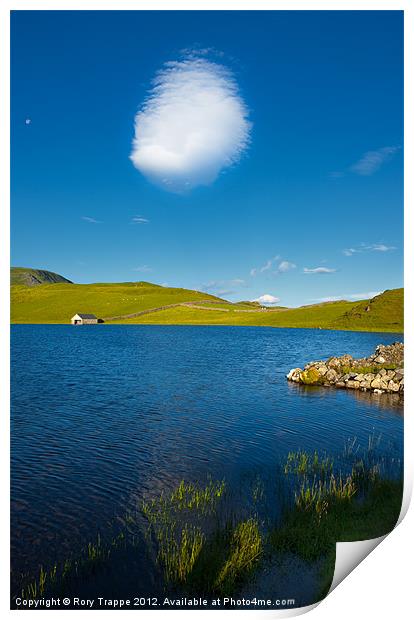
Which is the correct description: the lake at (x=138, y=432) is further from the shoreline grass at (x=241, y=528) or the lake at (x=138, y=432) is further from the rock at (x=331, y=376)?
the rock at (x=331, y=376)

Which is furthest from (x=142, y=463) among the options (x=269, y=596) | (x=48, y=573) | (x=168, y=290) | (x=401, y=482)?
(x=168, y=290)

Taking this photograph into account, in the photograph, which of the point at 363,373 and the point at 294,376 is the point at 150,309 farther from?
the point at 363,373

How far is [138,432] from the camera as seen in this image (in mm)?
16516

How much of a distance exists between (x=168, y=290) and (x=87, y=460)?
144 metres

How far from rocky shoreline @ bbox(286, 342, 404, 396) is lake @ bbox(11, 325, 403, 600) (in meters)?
1.27

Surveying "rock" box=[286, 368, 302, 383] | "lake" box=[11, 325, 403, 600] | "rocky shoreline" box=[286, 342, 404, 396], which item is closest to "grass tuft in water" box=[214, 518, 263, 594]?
"lake" box=[11, 325, 403, 600]

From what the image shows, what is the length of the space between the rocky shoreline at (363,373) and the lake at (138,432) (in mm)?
1269

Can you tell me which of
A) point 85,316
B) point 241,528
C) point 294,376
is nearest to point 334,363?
point 294,376

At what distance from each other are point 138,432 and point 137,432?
0.04 metres

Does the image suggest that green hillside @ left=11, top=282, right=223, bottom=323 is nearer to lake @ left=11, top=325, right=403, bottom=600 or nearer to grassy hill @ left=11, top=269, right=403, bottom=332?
grassy hill @ left=11, top=269, right=403, bottom=332

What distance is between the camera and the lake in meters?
10.3

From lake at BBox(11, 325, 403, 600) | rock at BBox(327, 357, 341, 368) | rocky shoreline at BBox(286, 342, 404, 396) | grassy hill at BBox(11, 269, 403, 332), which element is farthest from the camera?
grassy hill at BBox(11, 269, 403, 332)

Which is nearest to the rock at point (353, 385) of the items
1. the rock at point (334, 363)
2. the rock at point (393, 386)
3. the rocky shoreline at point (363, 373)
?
the rocky shoreline at point (363, 373)
